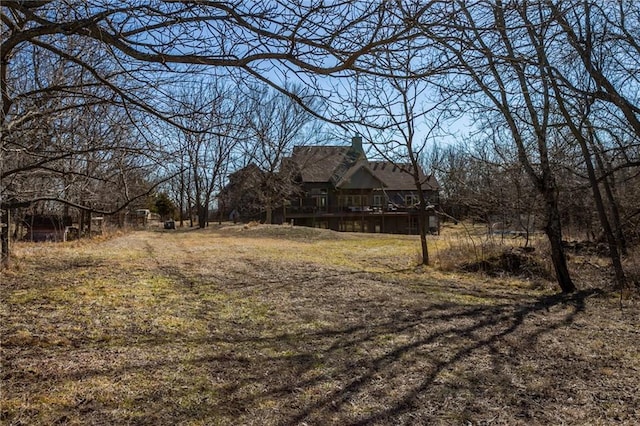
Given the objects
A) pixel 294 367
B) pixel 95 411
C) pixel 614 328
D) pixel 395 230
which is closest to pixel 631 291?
pixel 614 328

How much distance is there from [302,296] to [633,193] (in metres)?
7.98

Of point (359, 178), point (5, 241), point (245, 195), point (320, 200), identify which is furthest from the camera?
point (245, 195)

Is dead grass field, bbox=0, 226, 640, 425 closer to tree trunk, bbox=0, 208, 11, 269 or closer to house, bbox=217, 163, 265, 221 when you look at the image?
tree trunk, bbox=0, 208, 11, 269

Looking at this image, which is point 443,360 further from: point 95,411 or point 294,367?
point 95,411

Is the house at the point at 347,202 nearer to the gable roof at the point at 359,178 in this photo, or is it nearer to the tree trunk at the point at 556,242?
the gable roof at the point at 359,178

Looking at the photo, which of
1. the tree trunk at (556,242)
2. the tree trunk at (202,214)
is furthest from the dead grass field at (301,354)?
the tree trunk at (202,214)

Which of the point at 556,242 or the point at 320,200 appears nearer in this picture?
the point at 556,242

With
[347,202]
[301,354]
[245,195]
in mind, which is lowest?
[301,354]

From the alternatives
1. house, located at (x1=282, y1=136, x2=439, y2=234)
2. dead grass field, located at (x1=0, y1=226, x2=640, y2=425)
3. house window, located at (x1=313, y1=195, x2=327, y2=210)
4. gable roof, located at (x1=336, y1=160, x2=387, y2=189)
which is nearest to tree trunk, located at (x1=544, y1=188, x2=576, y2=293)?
dead grass field, located at (x1=0, y1=226, x2=640, y2=425)

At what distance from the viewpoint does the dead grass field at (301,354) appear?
2.53 meters

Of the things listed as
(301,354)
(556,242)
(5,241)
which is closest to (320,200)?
(556,242)

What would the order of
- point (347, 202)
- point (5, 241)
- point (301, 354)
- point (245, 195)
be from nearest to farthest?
point (301, 354) < point (5, 241) < point (347, 202) < point (245, 195)

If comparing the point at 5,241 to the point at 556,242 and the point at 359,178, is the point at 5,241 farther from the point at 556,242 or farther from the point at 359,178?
the point at 359,178

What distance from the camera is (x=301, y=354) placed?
3494mm
